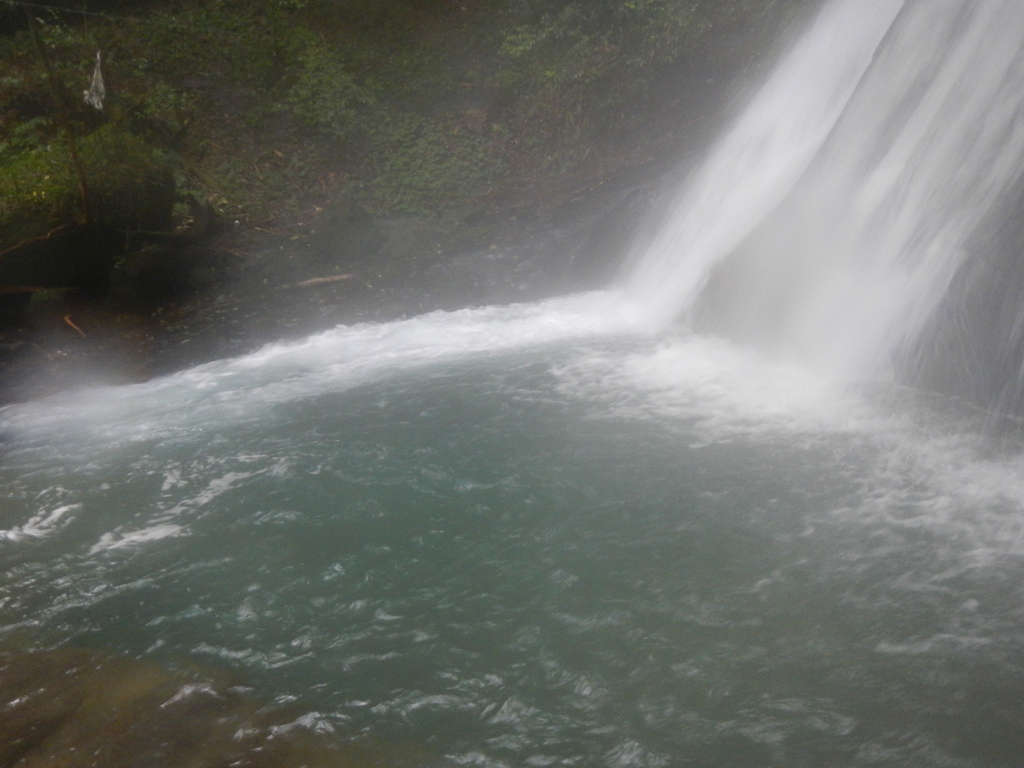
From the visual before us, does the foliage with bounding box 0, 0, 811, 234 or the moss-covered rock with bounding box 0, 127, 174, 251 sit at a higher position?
the foliage with bounding box 0, 0, 811, 234

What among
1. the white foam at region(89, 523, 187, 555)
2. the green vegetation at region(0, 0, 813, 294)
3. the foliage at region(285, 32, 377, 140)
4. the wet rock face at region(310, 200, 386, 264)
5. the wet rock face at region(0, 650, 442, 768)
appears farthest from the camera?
the foliage at region(285, 32, 377, 140)

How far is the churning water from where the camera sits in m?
3.18

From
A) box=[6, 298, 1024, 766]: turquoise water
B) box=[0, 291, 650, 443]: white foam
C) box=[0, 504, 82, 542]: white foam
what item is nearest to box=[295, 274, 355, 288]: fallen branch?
box=[0, 291, 650, 443]: white foam

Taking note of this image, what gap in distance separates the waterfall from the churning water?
33 mm

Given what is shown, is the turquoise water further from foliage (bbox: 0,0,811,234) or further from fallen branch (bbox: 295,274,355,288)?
foliage (bbox: 0,0,811,234)

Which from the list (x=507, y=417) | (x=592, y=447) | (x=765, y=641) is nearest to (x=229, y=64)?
(x=507, y=417)

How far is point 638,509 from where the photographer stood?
474cm

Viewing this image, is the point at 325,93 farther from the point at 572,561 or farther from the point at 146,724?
the point at 146,724

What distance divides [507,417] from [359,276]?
5.74 m

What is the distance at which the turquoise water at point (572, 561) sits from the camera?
10.2 ft

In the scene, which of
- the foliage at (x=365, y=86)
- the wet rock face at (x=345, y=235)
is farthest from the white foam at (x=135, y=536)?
the foliage at (x=365, y=86)

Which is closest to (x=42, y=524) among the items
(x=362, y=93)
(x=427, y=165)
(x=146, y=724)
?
(x=146, y=724)

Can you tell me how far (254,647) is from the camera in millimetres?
3768

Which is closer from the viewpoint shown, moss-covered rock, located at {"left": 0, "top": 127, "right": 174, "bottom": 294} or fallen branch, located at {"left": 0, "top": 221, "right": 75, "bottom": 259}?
fallen branch, located at {"left": 0, "top": 221, "right": 75, "bottom": 259}
